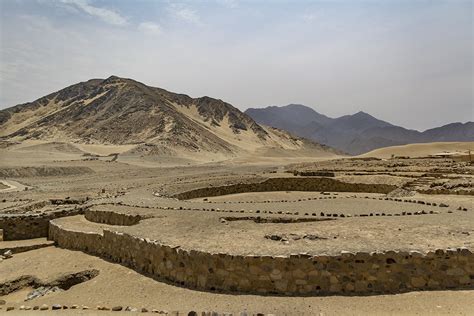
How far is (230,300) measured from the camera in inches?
325

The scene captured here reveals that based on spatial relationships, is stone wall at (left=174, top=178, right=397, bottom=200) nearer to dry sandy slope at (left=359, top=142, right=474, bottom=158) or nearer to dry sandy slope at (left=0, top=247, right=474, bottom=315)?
dry sandy slope at (left=0, top=247, right=474, bottom=315)

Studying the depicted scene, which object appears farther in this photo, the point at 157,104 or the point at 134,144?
the point at 157,104

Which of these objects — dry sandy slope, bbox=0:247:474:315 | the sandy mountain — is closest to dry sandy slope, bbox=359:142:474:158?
the sandy mountain

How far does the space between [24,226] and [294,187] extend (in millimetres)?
16801

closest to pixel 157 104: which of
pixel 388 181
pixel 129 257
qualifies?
pixel 388 181

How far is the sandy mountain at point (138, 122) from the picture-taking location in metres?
81.2

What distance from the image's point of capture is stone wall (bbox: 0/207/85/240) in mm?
15094

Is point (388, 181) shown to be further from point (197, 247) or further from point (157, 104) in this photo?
point (157, 104)

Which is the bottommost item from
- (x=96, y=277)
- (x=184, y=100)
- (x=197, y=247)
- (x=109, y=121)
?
(x=96, y=277)

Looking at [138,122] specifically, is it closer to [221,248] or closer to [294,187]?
[294,187]

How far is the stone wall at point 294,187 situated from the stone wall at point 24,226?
938cm

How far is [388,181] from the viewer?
A: 995 inches

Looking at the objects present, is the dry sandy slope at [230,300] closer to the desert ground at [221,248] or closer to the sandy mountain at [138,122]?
the desert ground at [221,248]

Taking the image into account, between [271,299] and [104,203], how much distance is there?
10.8 m
